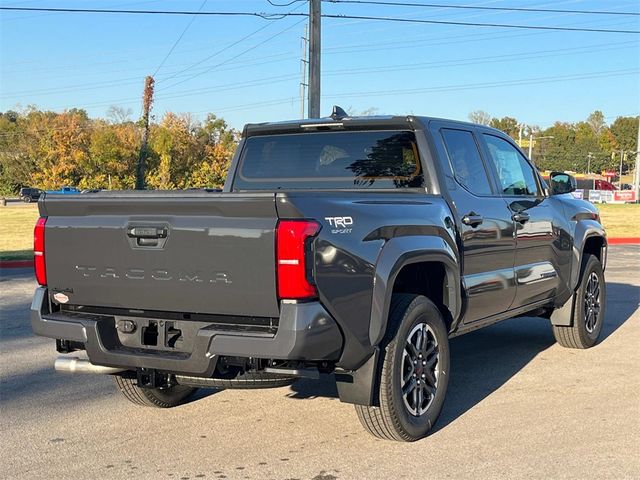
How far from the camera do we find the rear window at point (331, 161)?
5.25 metres

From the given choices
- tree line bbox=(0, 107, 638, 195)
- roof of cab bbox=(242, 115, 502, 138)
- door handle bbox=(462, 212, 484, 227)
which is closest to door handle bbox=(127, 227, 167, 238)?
roof of cab bbox=(242, 115, 502, 138)

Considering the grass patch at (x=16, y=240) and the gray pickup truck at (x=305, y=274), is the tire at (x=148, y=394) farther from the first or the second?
the grass patch at (x=16, y=240)

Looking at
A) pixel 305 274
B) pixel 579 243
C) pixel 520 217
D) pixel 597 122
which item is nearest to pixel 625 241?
pixel 579 243

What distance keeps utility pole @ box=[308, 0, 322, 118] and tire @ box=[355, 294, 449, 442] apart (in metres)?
15.4

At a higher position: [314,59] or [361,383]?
[314,59]

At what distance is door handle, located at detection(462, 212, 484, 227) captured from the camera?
16.9ft

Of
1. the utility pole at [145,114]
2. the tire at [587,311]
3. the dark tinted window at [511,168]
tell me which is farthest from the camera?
the utility pole at [145,114]

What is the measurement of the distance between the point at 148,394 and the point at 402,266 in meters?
2.08

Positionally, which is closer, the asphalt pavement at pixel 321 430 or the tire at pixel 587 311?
the asphalt pavement at pixel 321 430

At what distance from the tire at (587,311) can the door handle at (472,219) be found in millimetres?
2207

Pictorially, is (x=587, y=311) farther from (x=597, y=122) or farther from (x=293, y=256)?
(x=597, y=122)

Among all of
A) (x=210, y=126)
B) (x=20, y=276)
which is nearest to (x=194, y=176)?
(x=210, y=126)

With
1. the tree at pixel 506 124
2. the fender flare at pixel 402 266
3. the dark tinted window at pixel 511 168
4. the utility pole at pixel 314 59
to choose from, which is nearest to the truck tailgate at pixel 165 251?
the fender flare at pixel 402 266

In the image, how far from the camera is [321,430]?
15.4ft
